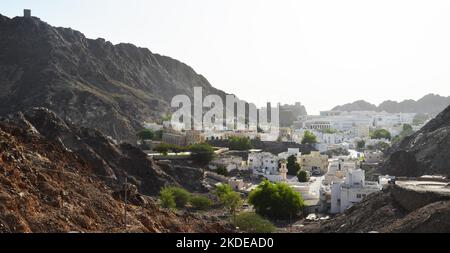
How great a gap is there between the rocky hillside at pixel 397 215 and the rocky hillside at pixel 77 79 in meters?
50.7

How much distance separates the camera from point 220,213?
38.4 m

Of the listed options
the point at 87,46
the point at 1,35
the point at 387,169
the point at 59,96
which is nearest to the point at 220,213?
the point at 387,169

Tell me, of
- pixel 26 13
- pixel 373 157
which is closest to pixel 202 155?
pixel 373 157

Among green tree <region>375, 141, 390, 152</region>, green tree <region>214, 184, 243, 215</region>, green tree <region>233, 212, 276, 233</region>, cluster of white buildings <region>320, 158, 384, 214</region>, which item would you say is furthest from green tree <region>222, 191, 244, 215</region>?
green tree <region>375, 141, 390, 152</region>

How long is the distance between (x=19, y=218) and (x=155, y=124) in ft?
228

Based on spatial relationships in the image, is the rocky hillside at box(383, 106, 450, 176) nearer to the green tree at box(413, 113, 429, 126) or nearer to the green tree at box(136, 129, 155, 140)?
the green tree at box(136, 129, 155, 140)

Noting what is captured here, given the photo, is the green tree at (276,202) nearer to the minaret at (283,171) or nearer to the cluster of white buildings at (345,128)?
the minaret at (283,171)

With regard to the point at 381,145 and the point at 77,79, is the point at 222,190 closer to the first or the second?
the point at 381,145

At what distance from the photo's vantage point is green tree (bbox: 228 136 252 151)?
69938 millimetres

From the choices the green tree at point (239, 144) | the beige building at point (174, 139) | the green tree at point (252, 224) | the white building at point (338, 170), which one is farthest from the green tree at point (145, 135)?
the green tree at point (252, 224)

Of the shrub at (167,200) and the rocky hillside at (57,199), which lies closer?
the rocky hillside at (57,199)

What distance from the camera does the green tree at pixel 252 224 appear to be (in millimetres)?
29453
